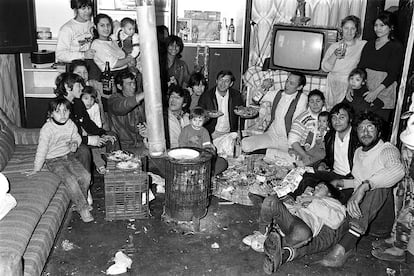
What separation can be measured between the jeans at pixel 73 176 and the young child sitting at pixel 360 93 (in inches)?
130

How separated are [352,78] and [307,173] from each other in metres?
1.57

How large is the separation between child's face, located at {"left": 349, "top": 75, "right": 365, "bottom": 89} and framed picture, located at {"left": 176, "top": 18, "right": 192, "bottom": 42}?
→ 2.83 meters

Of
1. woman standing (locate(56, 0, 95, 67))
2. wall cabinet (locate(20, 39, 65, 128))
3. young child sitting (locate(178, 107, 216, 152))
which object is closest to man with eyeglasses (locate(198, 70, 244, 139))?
young child sitting (locate(178, 107, 216, 152))

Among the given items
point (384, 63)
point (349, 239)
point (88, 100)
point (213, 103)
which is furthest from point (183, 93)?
point (349, 239)

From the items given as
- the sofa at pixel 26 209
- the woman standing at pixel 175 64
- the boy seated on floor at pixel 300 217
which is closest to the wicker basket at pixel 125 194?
the sofa at pixel 26 209

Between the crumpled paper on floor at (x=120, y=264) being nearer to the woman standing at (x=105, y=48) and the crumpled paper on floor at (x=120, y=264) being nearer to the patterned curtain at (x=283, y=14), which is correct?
the woman standing at (x=105, y=48)

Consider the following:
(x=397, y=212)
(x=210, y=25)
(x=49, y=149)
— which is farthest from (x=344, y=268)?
(x=210, y=25)

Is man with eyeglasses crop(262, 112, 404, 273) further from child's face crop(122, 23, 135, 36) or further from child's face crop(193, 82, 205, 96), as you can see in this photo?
child's face crop(122, 23, 135, 36)

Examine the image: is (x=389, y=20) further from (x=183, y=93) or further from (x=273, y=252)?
(x=273, y=252)

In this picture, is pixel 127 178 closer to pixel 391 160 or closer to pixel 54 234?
pixel 54 234

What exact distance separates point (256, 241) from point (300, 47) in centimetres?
346

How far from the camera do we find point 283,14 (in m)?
7.69

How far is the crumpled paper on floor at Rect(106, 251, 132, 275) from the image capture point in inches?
156

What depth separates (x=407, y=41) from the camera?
191 inches
